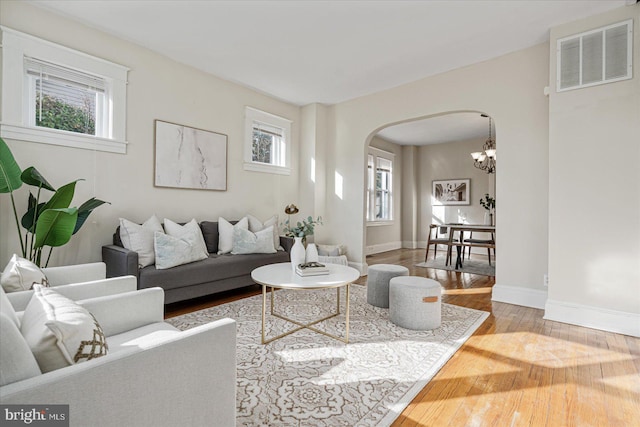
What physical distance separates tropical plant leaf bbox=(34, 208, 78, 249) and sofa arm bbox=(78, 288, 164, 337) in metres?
1.13

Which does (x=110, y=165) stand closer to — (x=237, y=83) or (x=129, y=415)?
(x=237, y=83)

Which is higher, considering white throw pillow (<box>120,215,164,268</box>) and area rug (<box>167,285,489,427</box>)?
white throw pillow (<box>120,215,164,268</box>)

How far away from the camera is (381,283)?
10.9 ft

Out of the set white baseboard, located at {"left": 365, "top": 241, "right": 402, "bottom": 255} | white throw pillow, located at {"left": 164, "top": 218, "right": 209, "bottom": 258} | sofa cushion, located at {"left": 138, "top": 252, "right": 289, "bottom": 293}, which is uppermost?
white throw pillow, located at {"left": 164, "top": 218, "right": 209, "bottom": 258}

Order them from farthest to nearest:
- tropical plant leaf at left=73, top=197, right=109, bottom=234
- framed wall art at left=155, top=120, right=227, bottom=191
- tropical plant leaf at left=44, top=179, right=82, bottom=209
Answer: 1. framed wall art at left=155, top=120, right=227, bottom=191
2. tropical plant leaf at left=73, top=197, right=109, bottom=234
3. tropical plant leaf at left=44, top=179, right=82, bottom=209

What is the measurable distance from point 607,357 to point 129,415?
3052 mm

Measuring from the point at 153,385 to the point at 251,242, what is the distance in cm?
292

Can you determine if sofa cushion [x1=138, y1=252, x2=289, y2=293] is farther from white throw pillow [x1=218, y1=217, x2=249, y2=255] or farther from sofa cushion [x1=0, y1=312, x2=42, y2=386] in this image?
sofa cushion [x1=0, y1=312, x2=42, y2=386]

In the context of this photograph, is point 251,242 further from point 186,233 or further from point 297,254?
point 297,254

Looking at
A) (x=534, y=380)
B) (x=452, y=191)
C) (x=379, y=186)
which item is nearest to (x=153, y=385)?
(x=534, y=380)

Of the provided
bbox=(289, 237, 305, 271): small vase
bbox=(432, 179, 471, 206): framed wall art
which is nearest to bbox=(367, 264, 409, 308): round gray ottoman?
bbox=(289, 237, 305, 271): small vase

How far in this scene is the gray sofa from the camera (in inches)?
114

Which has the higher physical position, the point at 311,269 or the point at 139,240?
the point at 139,240

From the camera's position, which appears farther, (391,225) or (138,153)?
(391,225)
